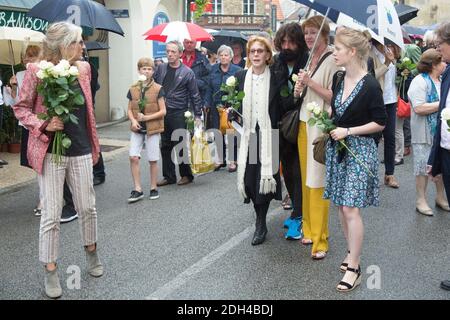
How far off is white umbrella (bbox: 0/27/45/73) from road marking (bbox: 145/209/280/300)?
3.07 metres

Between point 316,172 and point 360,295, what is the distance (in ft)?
3.96

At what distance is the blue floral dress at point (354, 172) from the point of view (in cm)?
438

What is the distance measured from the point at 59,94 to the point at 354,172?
228cm

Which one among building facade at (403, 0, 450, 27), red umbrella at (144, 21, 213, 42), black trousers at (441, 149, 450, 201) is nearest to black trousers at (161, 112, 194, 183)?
red umbrella at (144, 21, 213, 42)

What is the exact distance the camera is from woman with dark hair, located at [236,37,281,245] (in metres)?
5.29

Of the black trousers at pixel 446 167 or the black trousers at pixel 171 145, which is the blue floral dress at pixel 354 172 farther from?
the black trousers at pixel 171 145

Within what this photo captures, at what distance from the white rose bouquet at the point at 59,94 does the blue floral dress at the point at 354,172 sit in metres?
2.01

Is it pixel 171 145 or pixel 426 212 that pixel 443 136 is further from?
pixel 171 145

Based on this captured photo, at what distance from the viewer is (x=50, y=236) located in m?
4.29

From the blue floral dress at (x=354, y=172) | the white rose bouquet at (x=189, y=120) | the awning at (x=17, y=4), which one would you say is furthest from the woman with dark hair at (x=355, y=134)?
the awning at (x=17, y=4)

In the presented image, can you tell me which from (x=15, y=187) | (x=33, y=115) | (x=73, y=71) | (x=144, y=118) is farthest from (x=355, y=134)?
(x=15, y=187)

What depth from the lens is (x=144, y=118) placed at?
7297 mm
